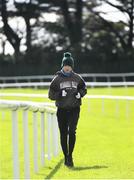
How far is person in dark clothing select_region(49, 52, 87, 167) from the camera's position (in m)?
10.7

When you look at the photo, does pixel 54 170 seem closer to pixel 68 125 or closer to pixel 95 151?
pixel 68 125

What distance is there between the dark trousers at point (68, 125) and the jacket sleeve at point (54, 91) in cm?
22

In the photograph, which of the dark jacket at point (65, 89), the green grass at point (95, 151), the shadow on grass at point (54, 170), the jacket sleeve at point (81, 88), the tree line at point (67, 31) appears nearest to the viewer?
the shadow on grass at point (54, 170)

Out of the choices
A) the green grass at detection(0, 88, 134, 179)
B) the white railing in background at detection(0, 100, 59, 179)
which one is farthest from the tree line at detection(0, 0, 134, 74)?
the white railing in background at detection(0, 100, 59, 179)

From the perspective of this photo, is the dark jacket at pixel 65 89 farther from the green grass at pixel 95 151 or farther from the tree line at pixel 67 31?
the tree line at pixel 67 31

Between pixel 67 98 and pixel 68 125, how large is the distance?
457 mm

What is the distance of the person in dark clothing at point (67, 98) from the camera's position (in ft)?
35.0

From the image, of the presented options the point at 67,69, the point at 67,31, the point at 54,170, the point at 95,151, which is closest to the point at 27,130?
the point at 54,170

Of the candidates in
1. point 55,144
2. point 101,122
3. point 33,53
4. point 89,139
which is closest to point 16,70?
point 33,53

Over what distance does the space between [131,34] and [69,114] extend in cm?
4141

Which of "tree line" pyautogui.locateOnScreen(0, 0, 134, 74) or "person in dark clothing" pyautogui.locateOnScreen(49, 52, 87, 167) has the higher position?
"person in dark clothing" pyautogui.locateOnScreen(49, 52, 87, 167)

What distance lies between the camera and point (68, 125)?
35.5 feet

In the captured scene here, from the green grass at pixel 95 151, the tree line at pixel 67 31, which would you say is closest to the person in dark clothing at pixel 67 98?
the green grass at pixel 95 151

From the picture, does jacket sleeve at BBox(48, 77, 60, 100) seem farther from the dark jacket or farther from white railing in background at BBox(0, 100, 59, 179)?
white railing in background at BBox(0, 100, 59, 179)
